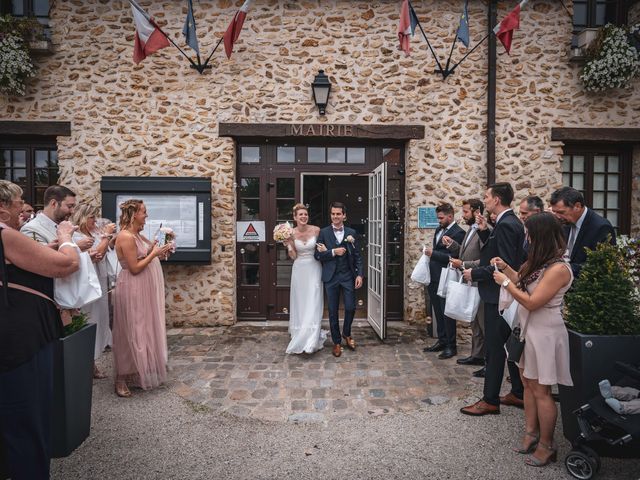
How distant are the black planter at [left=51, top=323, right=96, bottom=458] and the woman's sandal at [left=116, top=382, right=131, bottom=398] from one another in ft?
3.46

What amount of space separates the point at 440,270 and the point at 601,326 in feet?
8.45

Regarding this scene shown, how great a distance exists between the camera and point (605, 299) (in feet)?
9.40

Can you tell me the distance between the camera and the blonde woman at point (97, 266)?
14.1ft

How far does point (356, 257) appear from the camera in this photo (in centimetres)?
537

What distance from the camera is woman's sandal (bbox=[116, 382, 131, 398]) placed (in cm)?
406

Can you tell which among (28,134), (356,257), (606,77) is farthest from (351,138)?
(28,134)

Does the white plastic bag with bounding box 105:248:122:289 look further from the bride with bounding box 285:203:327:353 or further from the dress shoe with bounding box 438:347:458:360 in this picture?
the dress shoe with bounding box 438:347:458:360

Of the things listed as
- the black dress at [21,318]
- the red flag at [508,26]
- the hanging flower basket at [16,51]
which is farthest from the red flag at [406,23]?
the hanging flower basket at [16,51]

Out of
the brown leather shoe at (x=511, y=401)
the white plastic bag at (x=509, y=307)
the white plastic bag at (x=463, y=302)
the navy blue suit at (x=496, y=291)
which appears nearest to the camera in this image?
the white plastic bag at (x=509, y=307)

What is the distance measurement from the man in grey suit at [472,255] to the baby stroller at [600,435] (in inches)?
70.1

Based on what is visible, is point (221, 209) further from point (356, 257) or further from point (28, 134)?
point (28, 134)

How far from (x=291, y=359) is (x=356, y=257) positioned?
5.22ft

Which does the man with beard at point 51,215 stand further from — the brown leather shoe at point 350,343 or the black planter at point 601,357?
the black planter at point 601,357

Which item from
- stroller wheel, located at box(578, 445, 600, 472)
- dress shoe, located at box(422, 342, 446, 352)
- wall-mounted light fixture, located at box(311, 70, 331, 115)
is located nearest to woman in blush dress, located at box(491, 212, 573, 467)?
stroller wheel, located at box(578, 445, 600, 472)
